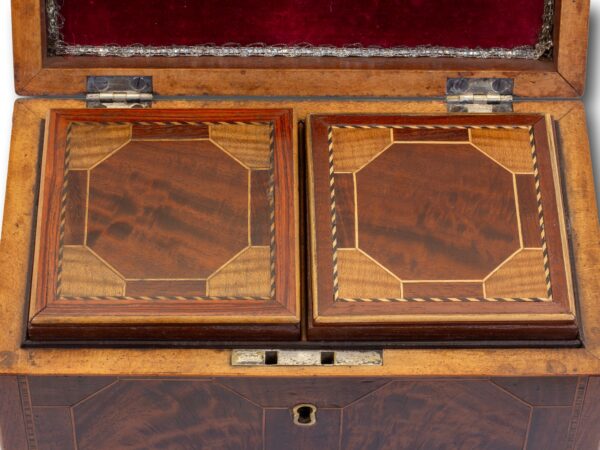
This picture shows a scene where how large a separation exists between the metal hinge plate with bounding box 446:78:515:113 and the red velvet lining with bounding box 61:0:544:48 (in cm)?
8

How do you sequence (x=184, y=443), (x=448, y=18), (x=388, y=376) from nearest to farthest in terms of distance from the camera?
(x=388, y=376)
(x=184, y=443)
(x=448, y=18)

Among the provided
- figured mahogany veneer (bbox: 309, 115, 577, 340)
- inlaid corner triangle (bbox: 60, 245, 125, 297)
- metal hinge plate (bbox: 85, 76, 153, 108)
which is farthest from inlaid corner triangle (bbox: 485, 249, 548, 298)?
metal hinge plate (bbox: 85, 76, 153, 108)

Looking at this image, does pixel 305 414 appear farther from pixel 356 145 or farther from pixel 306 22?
pixel 306 22

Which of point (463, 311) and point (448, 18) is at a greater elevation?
point (448, 18)

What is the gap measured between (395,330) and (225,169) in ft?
1.49

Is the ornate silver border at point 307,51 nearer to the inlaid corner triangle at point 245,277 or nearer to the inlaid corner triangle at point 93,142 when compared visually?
the inlaid corner triangle at point 93,142

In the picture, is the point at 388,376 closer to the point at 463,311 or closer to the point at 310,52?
the point at 463,311

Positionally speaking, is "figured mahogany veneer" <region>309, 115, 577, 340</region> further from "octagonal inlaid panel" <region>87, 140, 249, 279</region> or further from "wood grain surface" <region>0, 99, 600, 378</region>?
"octagonal inlaid panel" <region>87, 140, 249, 279</region>

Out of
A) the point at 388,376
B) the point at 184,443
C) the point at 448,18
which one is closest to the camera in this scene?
the point at 388,376

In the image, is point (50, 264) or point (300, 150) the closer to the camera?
point (50, 264)

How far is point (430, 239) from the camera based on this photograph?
1834mm

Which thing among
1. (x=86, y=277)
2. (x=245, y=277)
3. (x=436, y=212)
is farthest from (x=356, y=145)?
(x=86, y=277)

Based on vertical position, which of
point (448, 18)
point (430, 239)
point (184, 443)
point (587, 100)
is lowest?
point (184, 443)

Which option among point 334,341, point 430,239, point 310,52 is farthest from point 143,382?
point 310,52
